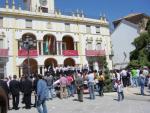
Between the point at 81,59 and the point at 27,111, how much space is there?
35180 millimetres

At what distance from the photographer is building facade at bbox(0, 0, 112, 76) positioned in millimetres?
45125

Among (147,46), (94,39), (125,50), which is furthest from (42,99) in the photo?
(125,50)

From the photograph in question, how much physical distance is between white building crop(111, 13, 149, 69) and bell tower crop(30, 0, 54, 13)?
1407 cm

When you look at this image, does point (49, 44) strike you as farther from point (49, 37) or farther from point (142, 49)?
point (142, 49)

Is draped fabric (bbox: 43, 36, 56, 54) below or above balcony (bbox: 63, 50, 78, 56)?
above

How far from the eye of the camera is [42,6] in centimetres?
5191

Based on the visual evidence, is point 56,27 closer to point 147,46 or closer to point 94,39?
point 94,39

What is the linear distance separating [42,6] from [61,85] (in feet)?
105

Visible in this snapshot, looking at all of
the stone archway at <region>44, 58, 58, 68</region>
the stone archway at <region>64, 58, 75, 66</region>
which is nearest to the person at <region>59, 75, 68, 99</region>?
the stone archway at <region>44, 58, 58, 68</region>

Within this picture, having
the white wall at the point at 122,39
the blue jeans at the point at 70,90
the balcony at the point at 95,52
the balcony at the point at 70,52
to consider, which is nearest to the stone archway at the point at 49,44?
the balcony at the point at 70,52

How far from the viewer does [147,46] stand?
48000 millimetres

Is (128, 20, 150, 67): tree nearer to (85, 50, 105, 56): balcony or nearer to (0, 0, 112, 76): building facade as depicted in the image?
(85, 50, 105, 56): balcony

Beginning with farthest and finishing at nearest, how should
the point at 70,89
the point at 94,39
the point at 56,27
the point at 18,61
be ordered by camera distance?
the point at 94,39, the point at 56,27, the point at 18,61, the point at 70,89

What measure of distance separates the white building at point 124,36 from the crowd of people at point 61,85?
32609 millimetres
